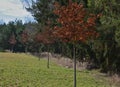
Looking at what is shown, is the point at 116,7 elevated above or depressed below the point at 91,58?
above

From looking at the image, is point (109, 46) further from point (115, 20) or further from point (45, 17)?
point (45, 17)

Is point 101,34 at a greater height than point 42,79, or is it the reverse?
point 101,34

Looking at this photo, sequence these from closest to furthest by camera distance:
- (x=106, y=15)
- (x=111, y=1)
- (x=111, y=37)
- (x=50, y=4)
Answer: (x=111, y=1) < (x=106, y=15) < (x=111, y=37) < (x=50, y=4)

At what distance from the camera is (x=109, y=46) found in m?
31.1

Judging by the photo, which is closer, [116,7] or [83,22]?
[83,22]

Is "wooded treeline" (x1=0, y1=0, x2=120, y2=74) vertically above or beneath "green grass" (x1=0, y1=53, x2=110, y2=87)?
above

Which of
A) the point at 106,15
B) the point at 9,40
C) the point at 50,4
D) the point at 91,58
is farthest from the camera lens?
the point at 9,40

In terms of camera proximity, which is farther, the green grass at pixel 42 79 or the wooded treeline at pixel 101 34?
the wooded treeline at pixel 101 34

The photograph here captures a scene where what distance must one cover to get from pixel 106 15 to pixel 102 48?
A: 522 centimetres

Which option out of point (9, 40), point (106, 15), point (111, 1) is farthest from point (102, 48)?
point (9, 40)

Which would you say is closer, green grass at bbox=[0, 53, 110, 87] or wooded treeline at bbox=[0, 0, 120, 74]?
green grass at bbox=[0, 53, 110, 87]

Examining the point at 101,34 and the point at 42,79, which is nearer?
the point at 42,79

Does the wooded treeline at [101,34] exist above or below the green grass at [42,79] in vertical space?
above

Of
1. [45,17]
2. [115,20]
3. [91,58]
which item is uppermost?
[45,17]
